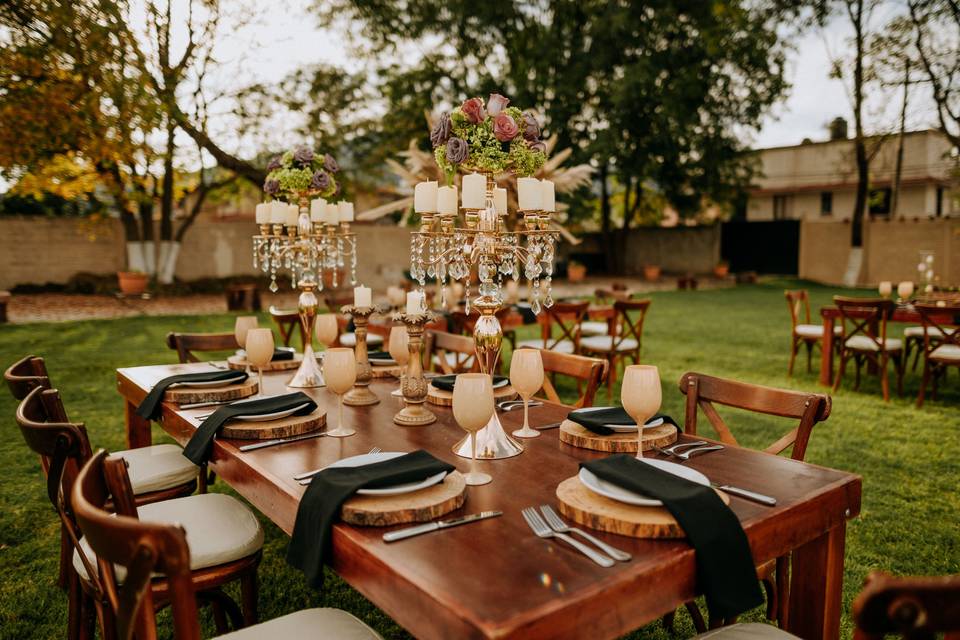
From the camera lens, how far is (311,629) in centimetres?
150

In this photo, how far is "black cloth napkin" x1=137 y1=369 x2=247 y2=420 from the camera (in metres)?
2.37

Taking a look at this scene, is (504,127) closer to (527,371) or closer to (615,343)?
(527,371)

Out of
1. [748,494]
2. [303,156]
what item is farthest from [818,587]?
[303,156]

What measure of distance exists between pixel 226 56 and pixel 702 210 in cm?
1491

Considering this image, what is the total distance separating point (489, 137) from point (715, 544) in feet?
4.47

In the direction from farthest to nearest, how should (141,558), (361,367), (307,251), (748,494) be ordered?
(307,251) < (361,367) < (748,494) < (141,558)

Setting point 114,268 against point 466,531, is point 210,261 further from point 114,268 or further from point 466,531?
point 466,531

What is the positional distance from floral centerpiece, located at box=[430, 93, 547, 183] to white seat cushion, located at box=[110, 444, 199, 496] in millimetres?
1553

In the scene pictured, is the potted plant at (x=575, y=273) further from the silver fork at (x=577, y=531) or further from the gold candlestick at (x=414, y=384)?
the silver fork at (x=577, y=531)

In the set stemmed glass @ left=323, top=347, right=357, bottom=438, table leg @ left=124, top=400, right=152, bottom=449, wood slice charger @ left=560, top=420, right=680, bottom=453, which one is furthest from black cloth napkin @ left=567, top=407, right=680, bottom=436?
Result: table leg @ left=124, top=400, right=152, bottom=449

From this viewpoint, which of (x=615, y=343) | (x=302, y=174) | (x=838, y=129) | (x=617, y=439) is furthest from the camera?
(x=838, y=129)

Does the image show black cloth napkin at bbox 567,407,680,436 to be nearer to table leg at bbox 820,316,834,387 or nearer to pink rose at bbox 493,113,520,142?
pink rose at bbox 493,113,520,142

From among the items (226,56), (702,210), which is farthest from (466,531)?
(702,210)

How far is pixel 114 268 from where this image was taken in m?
14.8
